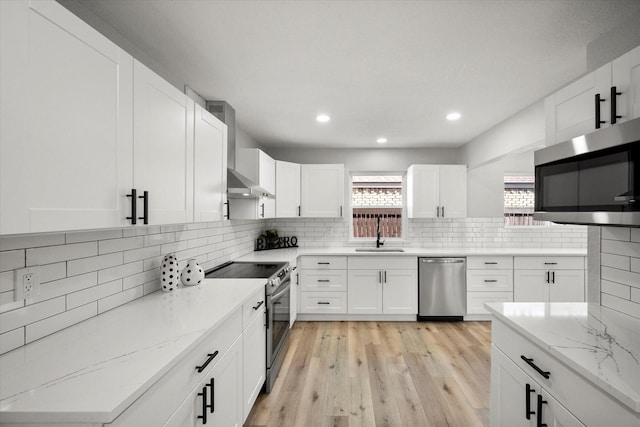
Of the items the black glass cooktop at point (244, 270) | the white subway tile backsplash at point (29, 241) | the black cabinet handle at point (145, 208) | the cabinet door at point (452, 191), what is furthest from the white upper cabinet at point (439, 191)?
the white subway tile backsplash at point (29, 241)

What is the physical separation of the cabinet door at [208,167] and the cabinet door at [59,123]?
64 centimetres

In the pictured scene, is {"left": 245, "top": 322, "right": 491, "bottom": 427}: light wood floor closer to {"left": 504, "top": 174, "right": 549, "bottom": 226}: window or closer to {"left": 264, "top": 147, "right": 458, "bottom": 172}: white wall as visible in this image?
{"left": 504, "top": 174, "right": 549, "bottom": 226}: window

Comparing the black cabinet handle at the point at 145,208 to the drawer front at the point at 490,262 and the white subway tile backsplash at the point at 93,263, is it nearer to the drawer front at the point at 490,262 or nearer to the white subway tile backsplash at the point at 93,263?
the white subway tile backsplash at the point at 93,263

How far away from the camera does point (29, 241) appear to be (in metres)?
1.21

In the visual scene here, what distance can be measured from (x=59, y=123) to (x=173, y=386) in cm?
96

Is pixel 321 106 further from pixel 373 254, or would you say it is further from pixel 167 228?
pixel 373 254

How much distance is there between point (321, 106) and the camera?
2975 mm

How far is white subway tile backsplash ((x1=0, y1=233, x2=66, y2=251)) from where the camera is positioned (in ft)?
3.67

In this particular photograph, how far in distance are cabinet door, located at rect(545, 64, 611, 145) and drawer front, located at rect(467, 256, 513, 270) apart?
251 centimetres

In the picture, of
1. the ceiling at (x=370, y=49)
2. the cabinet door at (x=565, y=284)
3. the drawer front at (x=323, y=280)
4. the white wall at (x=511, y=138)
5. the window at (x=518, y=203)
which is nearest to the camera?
the ceiling at (x=370, y=49)

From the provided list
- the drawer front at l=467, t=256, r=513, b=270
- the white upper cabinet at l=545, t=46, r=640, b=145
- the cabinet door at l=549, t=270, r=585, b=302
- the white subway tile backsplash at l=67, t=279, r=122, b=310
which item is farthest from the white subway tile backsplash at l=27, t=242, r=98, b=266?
the cabinet door at l=549, t=270, r=585, b=302

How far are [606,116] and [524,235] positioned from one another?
361 cm

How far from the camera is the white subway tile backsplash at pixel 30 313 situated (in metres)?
1.11

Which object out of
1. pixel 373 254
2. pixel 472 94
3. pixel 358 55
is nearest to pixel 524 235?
pixel 373 254
